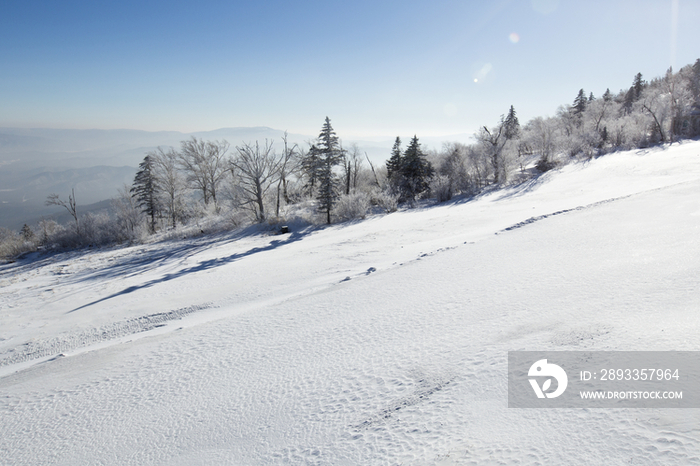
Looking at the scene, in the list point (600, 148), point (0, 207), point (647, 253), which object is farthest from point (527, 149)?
point (0, 207)

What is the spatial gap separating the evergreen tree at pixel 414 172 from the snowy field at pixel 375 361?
24.0 m

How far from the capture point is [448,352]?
311 cm

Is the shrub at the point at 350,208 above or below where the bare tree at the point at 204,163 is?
below

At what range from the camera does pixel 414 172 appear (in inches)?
1220

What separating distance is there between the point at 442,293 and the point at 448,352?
169 cm

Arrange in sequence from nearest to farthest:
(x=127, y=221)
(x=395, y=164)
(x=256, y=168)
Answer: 1. (x=256, y=168)
2. (x=127, y=221)
3. (x=395, y=164)

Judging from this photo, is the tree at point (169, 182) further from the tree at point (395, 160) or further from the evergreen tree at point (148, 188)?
the tree at point (395, 160)

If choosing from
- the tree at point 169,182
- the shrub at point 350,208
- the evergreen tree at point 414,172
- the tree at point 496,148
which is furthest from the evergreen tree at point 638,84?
the tree at point 169,182

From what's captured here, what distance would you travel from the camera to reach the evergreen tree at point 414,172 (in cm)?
3080

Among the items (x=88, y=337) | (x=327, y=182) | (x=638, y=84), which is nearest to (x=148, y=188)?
(x=327, y=182)

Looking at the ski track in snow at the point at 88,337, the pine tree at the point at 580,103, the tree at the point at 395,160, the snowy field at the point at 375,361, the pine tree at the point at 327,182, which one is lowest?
Result: the ski track in snow at the point at 88,337

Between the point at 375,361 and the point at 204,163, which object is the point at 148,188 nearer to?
the point at 204,163
